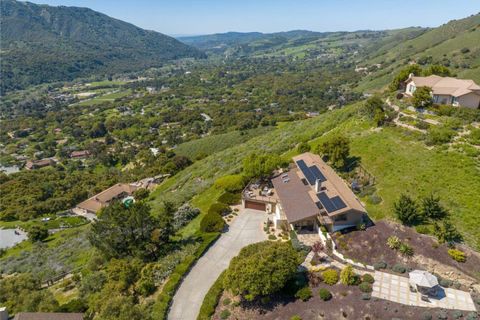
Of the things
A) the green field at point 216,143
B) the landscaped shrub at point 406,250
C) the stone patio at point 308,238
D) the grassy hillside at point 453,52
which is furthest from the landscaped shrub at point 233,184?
the grassy hillside at point 453,52

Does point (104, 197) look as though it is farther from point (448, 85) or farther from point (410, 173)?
point (448, 85)

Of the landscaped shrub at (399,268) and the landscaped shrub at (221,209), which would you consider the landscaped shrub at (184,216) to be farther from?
the landscaped shrub at (399,268)

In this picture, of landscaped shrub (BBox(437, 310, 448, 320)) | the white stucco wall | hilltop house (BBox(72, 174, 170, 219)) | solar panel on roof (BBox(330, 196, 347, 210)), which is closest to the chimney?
solar panel on roof (BBox(330, 196, 347, 210))

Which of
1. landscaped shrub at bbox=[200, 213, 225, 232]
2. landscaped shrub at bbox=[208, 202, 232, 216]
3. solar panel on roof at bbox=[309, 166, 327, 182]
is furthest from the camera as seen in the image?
landscaped shrub at bbox=[208, 202, 232, 216]

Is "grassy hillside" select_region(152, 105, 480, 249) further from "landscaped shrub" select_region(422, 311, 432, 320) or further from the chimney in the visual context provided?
"landscaped shrub" select_region(422, 311, 432, 320)

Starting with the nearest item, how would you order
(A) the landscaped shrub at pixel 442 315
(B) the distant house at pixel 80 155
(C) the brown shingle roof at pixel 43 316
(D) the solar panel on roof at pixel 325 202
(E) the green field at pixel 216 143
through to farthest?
(A) the landscaped shrub at pixel 442 315
(C) the brown shingle roof at pixel 43 316
(D) the solar panel on roof at pixel 325 202
(E) the green field at pixel 216 143
(B) the distant house at pixel 80 155

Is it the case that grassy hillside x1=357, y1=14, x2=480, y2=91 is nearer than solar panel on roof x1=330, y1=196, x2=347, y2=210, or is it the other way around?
solar panel on roof x1=330, y1=196, x2=347, y2=210
